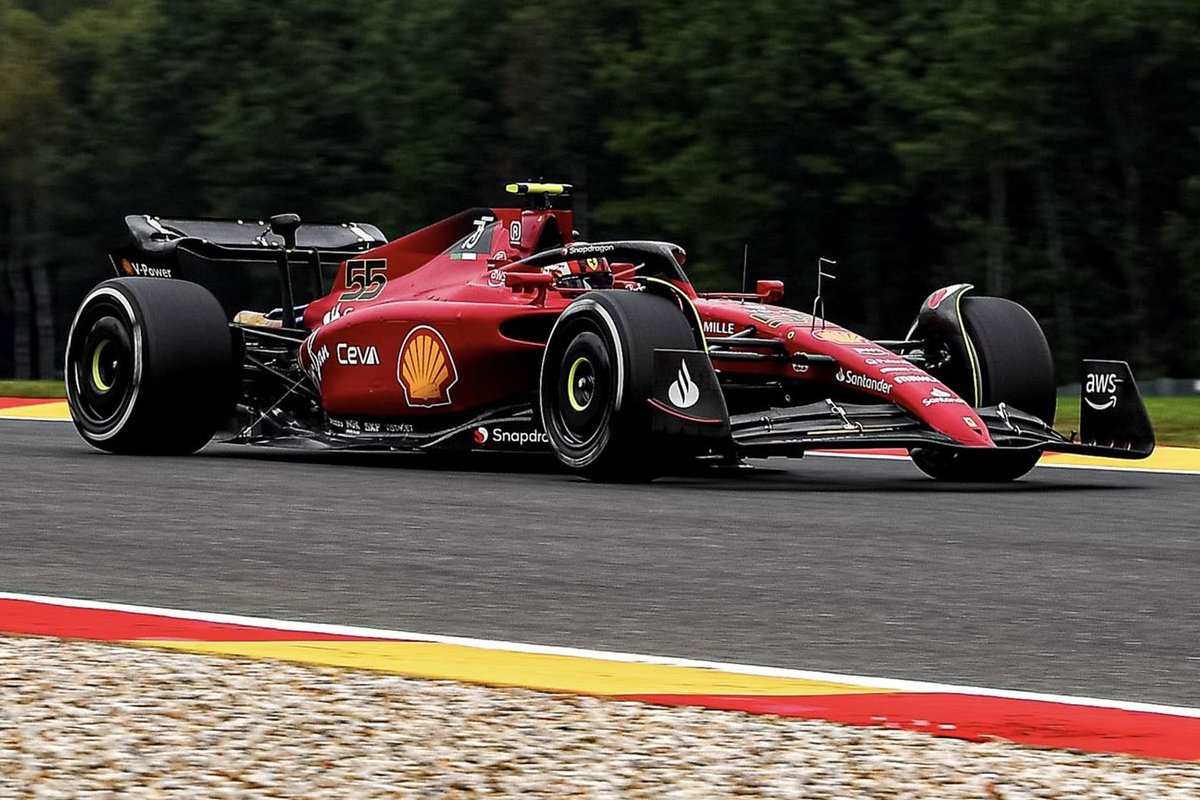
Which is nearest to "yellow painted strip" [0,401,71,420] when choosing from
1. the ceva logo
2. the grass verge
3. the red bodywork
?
the grass verge

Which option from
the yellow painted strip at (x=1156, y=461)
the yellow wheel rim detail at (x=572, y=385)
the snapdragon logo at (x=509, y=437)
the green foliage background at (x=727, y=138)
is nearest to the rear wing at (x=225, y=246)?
the snapdragon logo at (x=509, y=437)

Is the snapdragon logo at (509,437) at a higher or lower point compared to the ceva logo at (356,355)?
lower

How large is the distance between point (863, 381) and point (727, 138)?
36666 mm

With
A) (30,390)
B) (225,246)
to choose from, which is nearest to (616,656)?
(225,246)

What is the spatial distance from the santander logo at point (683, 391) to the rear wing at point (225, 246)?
4020mm

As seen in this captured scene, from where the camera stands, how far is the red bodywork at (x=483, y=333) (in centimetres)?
1127

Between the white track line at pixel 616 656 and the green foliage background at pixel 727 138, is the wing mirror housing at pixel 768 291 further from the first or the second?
the green foliage background at pixel 727 138

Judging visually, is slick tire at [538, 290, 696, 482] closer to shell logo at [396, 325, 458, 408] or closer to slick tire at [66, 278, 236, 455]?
shell logo at [396, 325, 458, 408]

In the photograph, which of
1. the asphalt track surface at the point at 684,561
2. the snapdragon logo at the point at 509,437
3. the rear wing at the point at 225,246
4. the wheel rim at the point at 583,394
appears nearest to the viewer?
the asphalt track surface at the point at 684,561

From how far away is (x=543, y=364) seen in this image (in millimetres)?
11547

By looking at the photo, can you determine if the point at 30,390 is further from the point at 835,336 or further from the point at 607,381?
the point at 835,336

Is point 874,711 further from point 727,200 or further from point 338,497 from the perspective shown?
point 727,200

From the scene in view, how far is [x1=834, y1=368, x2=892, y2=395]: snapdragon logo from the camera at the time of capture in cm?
1110

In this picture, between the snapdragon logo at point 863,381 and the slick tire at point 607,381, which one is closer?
the slick tire at point 607,381
